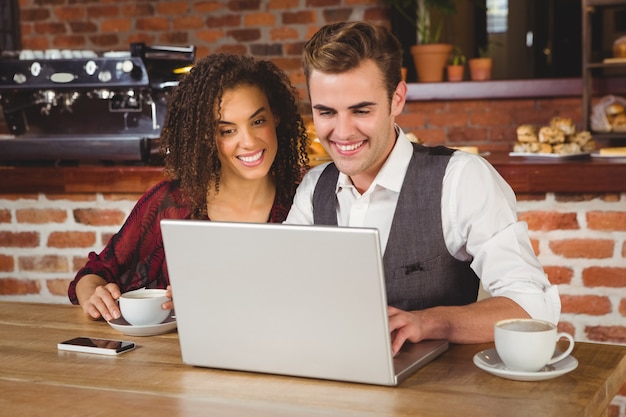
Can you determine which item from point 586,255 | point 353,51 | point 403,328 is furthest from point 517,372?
point 586,255

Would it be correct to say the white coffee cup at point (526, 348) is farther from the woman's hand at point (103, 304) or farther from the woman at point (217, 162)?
the woman at point (217, 162)

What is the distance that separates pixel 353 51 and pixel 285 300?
66 centimetres

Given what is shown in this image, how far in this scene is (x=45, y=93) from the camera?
3029mm

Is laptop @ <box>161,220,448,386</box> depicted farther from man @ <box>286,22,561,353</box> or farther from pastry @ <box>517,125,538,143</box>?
pastry @ <box>517,125,538,143</box>

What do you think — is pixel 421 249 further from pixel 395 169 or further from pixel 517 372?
pixel 517 372

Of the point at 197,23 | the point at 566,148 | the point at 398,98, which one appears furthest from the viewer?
the point at 197,23

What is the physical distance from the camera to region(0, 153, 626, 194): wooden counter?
2447 millimetres

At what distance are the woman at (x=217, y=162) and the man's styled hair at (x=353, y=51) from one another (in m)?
0.34

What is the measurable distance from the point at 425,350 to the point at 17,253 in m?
2.00

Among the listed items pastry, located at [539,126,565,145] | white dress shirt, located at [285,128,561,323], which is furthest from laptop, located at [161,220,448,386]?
pastry, located at [539,126,565,145]

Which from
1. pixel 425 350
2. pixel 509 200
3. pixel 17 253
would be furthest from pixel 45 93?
pixel 425 350

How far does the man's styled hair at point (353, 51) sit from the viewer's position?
168cm

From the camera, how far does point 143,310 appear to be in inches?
61.5

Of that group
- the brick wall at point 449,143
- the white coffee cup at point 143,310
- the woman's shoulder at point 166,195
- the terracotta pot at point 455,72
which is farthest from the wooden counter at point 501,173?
the terracotta pot at point 455,72
